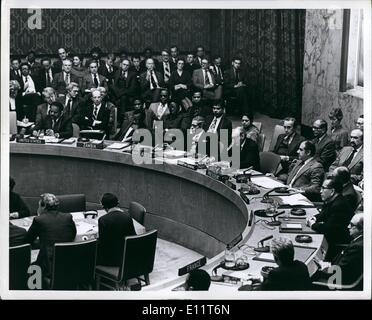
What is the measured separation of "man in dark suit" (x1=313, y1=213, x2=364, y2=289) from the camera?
17.3 feet

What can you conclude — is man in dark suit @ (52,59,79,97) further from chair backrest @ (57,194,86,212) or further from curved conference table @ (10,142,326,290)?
chair backrest @ (57,194,86,212)

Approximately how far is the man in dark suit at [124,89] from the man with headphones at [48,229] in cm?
515

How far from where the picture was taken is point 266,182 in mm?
7281

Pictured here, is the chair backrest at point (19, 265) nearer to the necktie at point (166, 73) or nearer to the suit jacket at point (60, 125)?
the suit jacket at point (60, 125)

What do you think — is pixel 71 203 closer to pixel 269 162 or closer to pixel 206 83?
pixel 269 162

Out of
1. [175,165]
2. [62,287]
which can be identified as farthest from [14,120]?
[62,287]

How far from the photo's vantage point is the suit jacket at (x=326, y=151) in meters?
7.93

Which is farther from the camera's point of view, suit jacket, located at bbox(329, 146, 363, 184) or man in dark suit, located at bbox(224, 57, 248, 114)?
man in dark suit, located at bbox(224, 57, 248, 114)

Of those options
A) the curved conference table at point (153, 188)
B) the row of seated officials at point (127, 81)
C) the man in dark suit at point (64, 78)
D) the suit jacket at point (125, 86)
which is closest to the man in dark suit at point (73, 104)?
the row of seated officials at point (127, 81)

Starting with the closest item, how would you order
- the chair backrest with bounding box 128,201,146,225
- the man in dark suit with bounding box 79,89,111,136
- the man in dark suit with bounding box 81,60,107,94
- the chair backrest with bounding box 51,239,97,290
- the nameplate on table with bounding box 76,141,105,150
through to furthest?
the chair backrest with bounding box 51,239,97,290 → the chair backrest with bounding box 128,201,146,225 → the nameplate on table with bounding box 76,141,105,150 → the man in dark suit with bounding box 79,89,111,136 → the man in dark suit with bounding box 81,60,107,94

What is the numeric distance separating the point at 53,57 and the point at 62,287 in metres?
9.55

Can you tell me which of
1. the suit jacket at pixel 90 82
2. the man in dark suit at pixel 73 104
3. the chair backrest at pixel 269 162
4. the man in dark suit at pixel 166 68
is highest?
the man in dark suit at pixel 166 68

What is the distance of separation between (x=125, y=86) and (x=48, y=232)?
5.73 metres

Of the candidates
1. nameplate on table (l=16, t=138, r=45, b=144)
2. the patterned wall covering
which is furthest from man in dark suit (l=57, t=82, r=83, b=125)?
the patterned wall covering
